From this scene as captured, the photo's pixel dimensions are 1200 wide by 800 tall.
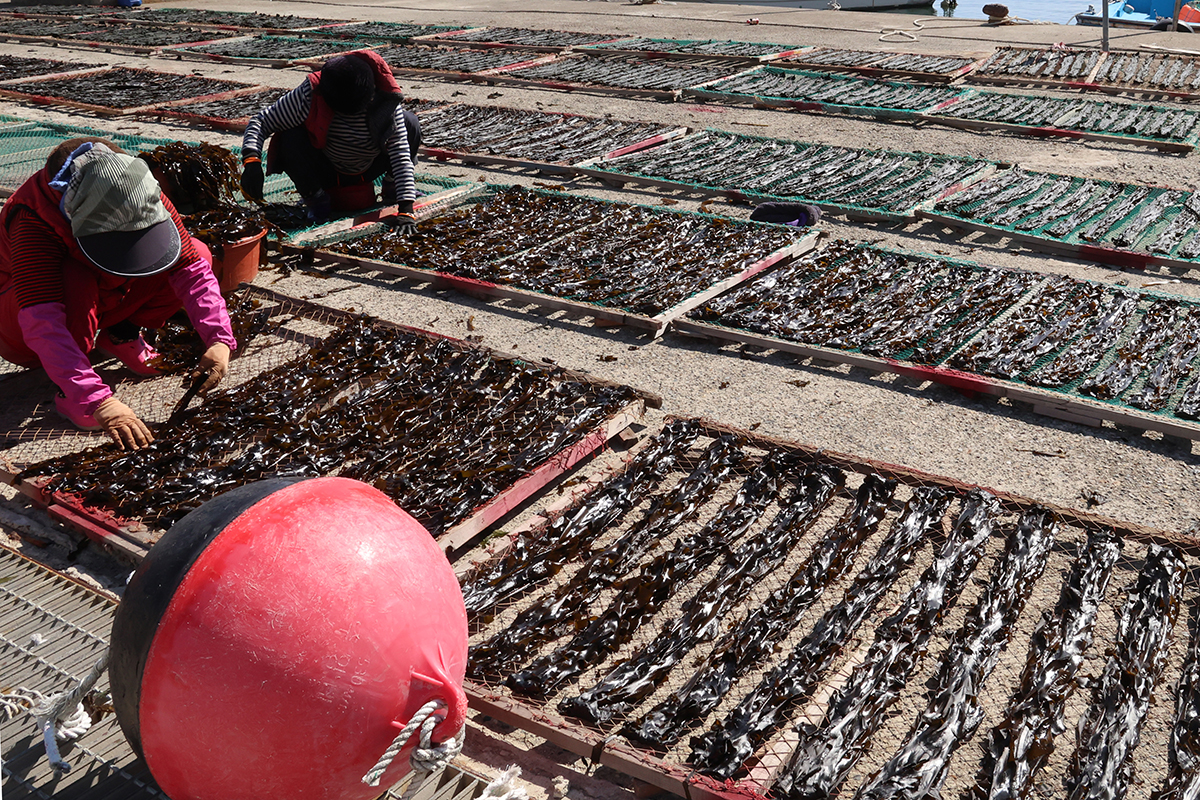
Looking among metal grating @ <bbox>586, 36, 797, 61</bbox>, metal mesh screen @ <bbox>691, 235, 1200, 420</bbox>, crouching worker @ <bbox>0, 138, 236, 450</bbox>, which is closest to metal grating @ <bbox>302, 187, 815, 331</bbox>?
metal mesh screen @ <bbox>691, 235, 1200, 420</bbox>

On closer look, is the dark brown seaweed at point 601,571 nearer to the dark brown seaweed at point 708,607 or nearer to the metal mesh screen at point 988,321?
the dark brown seaweed at point 708,607

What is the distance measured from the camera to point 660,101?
Answer: 12.2m

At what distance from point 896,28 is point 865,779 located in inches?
688

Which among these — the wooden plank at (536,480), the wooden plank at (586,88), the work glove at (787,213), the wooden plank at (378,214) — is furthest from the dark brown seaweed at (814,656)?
the wooden plank at (586,88)

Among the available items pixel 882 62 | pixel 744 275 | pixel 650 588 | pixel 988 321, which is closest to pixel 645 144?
pixel 744 275

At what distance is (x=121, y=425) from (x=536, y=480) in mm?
1916

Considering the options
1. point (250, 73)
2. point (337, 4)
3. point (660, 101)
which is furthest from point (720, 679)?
point (337, 4)

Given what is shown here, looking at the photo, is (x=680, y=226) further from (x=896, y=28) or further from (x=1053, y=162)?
→ (x=896, y=28)

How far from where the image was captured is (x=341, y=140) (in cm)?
741

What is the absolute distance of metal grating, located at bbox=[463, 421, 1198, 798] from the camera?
289 centimetres

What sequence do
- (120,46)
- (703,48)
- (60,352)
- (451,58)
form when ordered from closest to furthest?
(60,352)
(451,58)
(703,48)
(120,46)

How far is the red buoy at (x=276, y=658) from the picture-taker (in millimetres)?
2148

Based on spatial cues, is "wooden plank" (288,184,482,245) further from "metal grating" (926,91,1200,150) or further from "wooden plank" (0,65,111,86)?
"wooden plank" (0,65,111,86)

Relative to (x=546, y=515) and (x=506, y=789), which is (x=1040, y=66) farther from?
(x=506, y=789)
